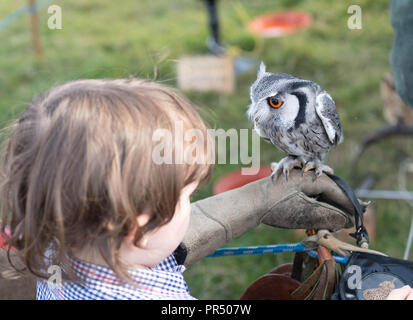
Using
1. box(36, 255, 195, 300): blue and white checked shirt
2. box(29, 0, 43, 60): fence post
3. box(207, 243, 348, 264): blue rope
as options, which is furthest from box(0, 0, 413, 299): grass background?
box(36, 255, 195, 300): blue and white checked shirt

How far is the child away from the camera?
640 millimetres

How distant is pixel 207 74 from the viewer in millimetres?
3473

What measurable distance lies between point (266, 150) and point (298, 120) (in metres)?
1.81

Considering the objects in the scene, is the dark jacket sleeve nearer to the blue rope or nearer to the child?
the blue rope

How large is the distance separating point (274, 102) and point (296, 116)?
68 mm

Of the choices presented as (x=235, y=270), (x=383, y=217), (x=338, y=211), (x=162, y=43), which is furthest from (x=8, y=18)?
(x=338, y=211)

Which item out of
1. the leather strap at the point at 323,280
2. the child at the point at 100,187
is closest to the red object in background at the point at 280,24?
the leather strap at the point at 323,280

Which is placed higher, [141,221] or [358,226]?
[141,221]

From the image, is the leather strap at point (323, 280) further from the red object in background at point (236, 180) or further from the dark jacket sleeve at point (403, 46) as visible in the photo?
the red object in background at point (236, 180)

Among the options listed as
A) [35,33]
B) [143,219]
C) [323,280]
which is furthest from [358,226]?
[35,33]

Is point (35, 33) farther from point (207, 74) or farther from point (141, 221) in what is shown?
point (141, 221)

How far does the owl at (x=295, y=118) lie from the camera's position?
105 cm
